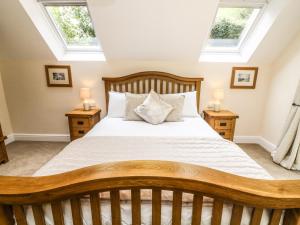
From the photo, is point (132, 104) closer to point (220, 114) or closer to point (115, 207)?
point (220, 114)

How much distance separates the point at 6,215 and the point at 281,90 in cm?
341

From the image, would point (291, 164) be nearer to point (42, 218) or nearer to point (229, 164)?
point (229, 164)

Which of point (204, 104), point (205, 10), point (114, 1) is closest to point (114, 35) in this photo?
point (114, 1)

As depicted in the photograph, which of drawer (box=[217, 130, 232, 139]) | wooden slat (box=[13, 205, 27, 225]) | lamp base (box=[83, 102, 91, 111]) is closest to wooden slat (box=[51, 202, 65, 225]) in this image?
wooden slat (box=[13, 205, 27, 225])

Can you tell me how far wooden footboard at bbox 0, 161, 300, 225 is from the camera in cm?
89

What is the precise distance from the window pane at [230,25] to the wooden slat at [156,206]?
263 cm

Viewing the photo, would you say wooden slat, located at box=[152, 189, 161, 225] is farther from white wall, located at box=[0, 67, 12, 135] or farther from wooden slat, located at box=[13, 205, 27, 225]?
white wall, located at box=[0, 67, 12, 135]

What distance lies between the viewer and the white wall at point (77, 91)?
3143 mm

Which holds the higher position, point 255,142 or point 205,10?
point 205,10

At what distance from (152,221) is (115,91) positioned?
2339 millimetres

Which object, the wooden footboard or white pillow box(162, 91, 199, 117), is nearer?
the wooden footboard

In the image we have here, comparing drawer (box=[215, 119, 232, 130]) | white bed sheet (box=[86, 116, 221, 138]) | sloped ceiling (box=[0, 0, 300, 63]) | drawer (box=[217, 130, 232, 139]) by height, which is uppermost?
sloped ceiling (box=[0, 0, 300, 63])

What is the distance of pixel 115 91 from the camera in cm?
312

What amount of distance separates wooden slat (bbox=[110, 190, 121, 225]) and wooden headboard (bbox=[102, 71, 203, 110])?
2.24m
